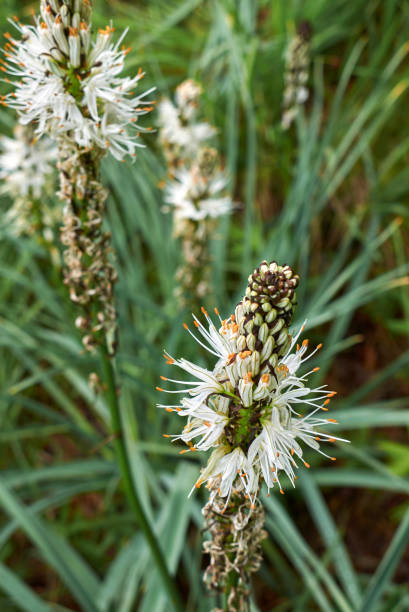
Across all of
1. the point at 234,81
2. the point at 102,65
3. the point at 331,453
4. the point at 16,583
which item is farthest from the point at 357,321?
the point at 102,65

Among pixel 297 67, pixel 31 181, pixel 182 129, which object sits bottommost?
pixel 31 181

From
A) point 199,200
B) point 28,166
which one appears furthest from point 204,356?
point 28,166

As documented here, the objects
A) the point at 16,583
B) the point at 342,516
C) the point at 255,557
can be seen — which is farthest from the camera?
the point at 342,516

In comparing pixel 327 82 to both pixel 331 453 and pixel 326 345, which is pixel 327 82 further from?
pixel 331 453

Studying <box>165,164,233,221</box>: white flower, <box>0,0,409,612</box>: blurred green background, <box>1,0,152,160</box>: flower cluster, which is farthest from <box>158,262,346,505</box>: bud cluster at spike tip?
<box>165,164,233,221</box>: white flower

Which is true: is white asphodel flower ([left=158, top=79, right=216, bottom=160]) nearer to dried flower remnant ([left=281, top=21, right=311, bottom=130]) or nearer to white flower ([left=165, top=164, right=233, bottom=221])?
white flower ([left=165, top=164, right=233, bottom=221])

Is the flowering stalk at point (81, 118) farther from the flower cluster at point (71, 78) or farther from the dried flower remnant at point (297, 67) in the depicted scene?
the dried flower remnant at point (297, 67)

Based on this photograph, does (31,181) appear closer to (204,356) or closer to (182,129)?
(182,129)
